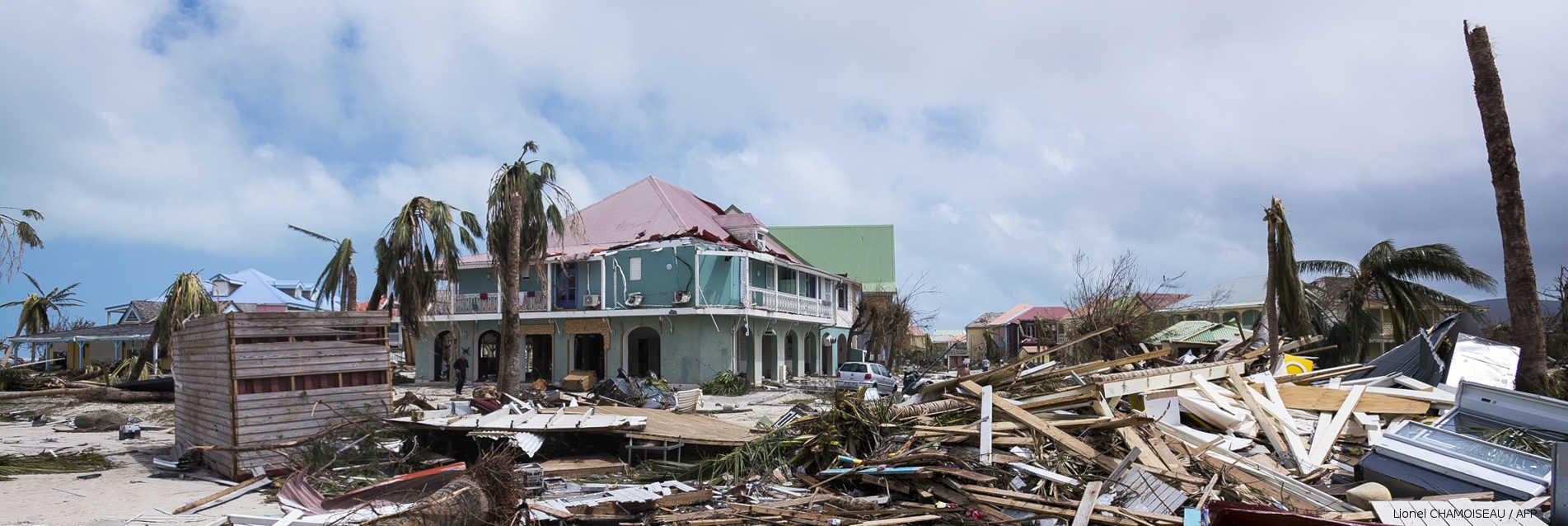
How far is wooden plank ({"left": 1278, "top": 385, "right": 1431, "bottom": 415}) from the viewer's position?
11.2 metres

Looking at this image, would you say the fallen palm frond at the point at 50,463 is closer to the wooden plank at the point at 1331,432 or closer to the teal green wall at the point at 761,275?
the wooden plank at the point at 1331,432

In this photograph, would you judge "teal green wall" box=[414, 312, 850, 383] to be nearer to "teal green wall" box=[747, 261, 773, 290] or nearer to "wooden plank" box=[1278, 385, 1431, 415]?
"teal green wall" box=[747, 261, 773, 290]

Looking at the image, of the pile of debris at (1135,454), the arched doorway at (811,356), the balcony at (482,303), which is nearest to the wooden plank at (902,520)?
the pile of debris at (1135,454)

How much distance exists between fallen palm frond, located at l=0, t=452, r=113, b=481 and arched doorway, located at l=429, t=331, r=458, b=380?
22122mm

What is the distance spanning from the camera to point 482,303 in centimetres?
3288

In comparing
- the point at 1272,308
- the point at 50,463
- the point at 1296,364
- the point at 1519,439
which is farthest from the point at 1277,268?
the point at 50,463

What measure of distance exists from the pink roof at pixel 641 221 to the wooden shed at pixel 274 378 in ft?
62.8

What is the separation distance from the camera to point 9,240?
39.9 ft

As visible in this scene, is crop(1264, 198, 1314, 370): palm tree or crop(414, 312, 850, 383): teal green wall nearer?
crop(1264, 198, 1314, 370): palm tree

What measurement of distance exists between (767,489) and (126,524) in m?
5.81

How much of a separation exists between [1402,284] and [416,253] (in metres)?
22.5

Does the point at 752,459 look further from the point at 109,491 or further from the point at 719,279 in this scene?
the point at 719,279

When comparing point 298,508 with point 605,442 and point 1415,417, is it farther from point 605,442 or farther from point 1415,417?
point 1415,417

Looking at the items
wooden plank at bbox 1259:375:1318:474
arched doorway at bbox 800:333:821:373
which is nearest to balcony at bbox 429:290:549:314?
arched doorway at bbox 800:333:821:373
